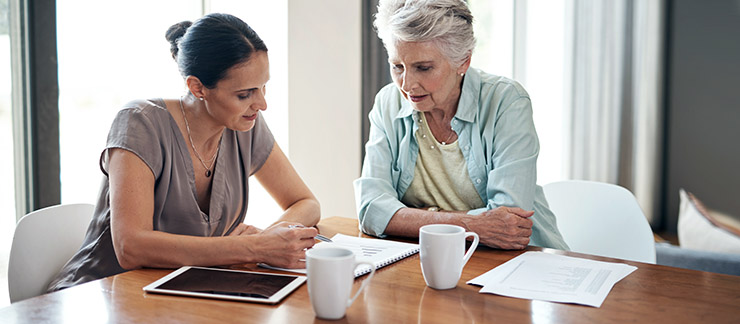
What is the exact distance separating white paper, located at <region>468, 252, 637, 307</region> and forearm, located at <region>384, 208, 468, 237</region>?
0.71ft

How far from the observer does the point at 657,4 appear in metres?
4.50

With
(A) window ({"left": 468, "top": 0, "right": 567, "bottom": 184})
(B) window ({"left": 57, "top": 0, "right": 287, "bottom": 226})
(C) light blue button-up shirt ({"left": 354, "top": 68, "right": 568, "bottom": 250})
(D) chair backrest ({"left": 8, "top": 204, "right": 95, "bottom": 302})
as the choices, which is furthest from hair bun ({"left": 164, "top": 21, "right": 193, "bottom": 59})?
(A) window ({"left": 468, "top": 0, "right": 567, "bottom": 184})

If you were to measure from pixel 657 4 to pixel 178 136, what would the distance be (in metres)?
4.14

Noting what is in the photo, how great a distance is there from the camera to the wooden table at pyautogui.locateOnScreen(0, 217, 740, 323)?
0.91 m

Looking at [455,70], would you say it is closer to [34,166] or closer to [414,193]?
[414,193]

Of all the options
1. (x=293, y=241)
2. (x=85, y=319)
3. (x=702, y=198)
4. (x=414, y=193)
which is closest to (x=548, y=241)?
(x=414, y=193)

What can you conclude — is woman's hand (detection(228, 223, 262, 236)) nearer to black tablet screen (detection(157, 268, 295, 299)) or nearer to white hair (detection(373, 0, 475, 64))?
black tablet screen (detection(157, 268, 295, 299))

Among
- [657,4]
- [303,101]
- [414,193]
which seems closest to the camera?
[414,193]

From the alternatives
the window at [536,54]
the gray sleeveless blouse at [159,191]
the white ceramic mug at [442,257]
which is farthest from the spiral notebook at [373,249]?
the window at [536,54]

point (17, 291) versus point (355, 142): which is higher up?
point (355, 142)

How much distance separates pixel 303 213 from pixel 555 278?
0.74 metres

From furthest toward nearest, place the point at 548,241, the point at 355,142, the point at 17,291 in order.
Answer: the point at 355,142
the point at 548,241
the point at 17,291

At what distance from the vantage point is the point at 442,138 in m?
1.73

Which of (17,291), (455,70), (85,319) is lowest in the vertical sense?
(17,291)
